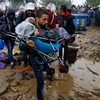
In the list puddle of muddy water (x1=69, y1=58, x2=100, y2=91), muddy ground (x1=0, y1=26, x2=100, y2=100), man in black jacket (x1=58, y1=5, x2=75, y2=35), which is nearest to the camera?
muddy ground (x1=0, y1=26, x2=100, y2=100)

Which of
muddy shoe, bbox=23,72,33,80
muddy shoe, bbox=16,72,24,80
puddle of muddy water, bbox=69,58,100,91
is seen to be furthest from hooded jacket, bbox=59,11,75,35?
muddy shoe, bbox=16,72,24,80

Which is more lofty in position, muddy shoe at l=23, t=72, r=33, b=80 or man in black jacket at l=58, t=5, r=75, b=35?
man in black jacket at l=58, t=5, r=75, b=35

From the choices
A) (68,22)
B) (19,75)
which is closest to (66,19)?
(68,22)

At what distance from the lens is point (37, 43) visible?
8.27 feet

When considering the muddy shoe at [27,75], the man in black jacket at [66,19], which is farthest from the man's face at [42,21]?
the man in black jacket at [66,19]

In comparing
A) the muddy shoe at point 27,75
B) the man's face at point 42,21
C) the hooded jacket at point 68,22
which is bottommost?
the muddy shoe at point 27,75

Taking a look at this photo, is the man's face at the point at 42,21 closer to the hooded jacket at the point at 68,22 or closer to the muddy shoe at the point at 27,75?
the muddy shoe at the point at 27,75

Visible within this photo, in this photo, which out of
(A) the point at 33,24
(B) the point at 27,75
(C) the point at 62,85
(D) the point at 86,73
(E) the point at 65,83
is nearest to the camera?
(A) the point at 33,24

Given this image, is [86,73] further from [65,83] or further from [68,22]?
[68,22]

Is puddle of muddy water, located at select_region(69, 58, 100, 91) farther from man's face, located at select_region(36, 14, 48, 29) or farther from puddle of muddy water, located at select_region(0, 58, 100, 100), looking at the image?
man's face, located at select_region(36, 14, 48, 29)

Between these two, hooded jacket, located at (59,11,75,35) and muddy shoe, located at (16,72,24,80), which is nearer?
muddy shoe, located at (16,72,24,80)

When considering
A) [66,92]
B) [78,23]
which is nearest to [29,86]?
[66,92]

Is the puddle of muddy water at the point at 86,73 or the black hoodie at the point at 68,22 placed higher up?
the black hoodie at the point at 68,22

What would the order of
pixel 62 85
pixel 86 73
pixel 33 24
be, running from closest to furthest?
pixel 33 24 < pixel 62 85 < pixel 86 73
